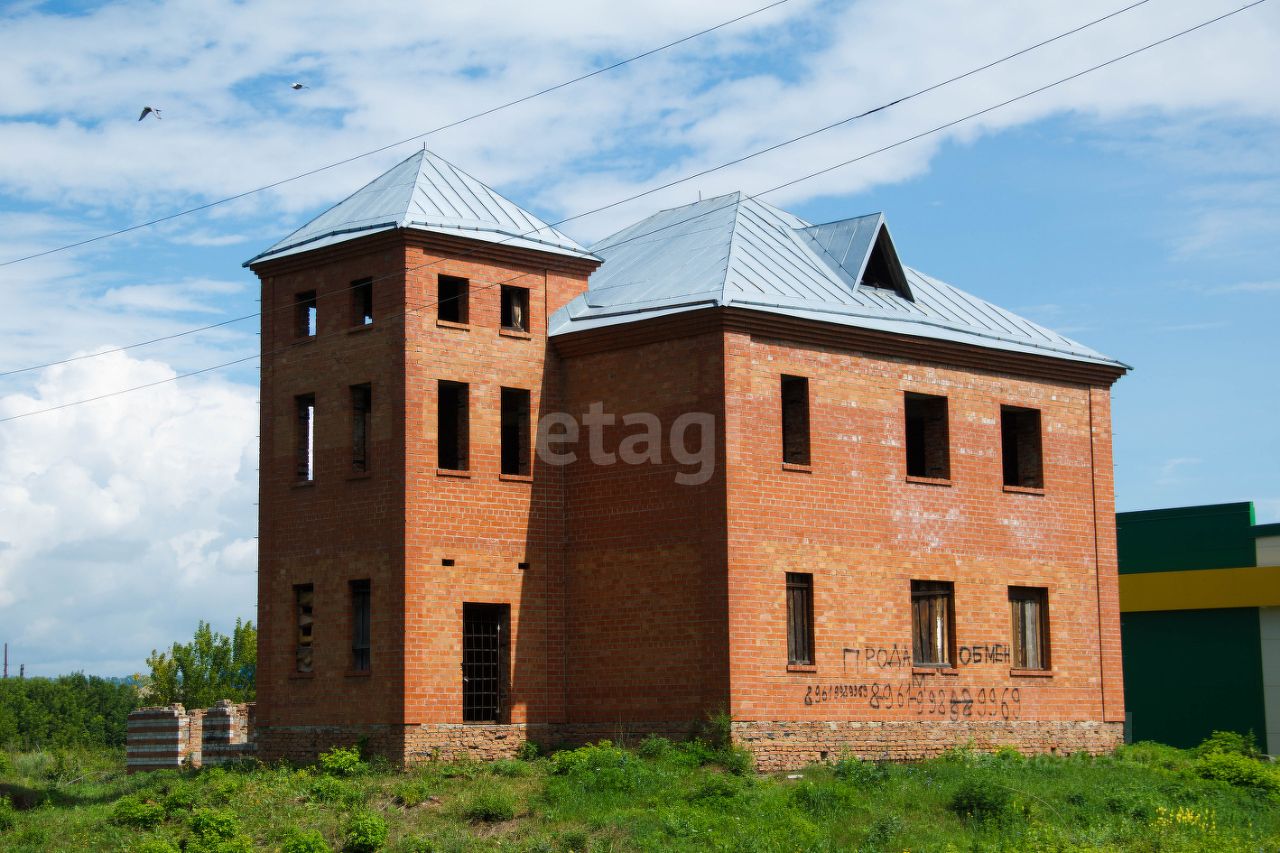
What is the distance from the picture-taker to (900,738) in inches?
1107

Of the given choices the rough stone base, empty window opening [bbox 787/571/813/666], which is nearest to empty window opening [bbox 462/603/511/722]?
the rough stone base

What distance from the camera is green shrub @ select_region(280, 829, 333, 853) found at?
73.1 feet

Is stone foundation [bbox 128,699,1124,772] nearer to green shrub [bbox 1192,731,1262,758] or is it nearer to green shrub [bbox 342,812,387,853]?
green shrub [bbox 1192,731,1262,758]

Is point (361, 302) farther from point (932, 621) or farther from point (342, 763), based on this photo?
point (932, 621)

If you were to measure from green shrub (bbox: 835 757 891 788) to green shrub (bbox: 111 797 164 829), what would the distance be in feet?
36.4

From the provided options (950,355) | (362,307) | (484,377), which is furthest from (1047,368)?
A: (362,307)

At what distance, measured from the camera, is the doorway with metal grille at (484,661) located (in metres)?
27.7

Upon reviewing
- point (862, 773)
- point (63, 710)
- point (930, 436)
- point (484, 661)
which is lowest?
point (63, 710)

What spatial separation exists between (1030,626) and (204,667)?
1348 inches

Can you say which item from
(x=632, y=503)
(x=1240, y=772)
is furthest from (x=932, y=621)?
(x=632, y=503)

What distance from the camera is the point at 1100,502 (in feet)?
105

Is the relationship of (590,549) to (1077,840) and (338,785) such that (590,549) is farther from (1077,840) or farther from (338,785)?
(1077,840)

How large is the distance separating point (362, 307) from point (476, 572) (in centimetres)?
541

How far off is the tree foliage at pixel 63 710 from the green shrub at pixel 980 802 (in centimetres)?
4305
